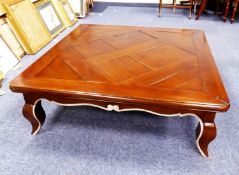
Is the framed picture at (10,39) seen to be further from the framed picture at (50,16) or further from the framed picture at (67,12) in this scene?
the framed picture at (67,12)

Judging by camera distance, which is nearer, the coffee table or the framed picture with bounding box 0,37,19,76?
the coffee table

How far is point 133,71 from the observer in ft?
4.01

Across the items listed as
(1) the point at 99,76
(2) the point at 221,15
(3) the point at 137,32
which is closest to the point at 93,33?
(3) the point at 137,32

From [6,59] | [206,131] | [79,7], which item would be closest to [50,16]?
[79,7]

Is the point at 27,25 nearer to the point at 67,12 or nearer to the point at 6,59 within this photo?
the point at 6,59

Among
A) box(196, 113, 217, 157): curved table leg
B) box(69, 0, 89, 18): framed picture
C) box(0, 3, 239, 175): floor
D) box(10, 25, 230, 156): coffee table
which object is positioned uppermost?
box(10, 25, 230, 156): coffee table

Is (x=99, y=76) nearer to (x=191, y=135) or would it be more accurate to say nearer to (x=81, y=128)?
(x=81, y=128)

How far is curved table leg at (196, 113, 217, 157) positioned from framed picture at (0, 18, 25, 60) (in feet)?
5.59

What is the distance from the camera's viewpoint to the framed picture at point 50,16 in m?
2.58

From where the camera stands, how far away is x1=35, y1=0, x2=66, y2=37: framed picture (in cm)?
258

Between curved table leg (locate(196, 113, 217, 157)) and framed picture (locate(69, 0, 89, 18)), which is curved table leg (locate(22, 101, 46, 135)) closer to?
curved table leg (locate(196, 113, 217, 157))

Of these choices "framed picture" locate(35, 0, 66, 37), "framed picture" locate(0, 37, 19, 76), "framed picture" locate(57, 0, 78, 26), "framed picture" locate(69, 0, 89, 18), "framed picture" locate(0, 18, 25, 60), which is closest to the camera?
"framed picture" locate(0, 37, 19, 76)

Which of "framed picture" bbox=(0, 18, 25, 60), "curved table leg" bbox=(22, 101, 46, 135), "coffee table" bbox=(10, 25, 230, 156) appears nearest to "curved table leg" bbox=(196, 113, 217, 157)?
"coffee table" bbox=(10, 25, 230, 156)

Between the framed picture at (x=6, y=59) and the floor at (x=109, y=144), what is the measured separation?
356mm
